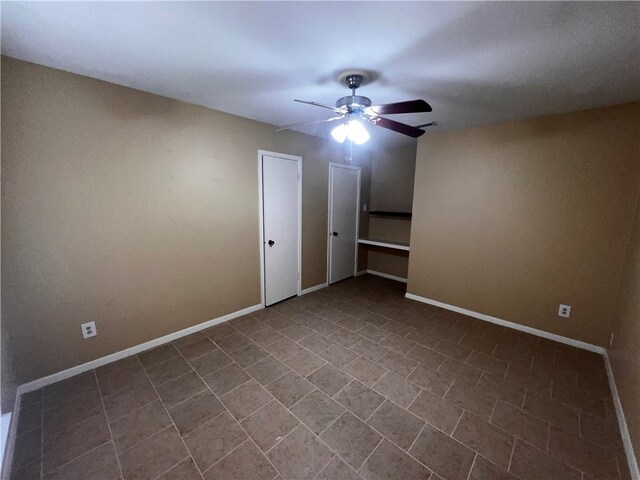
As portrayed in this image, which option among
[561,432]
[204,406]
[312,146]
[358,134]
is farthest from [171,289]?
[561,432]

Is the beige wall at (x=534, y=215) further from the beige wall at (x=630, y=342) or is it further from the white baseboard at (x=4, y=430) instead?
the white baseboard at (x=4, y=430)

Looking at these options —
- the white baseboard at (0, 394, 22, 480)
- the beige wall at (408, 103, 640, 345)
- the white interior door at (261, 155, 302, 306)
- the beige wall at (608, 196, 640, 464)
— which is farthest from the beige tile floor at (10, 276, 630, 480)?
the white interior door at (261, 155, 302, 306)

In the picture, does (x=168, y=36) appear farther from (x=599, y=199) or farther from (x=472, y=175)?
(x=599, y=199)

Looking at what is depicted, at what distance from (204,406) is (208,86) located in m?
2.50

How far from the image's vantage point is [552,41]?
1430 millimetres

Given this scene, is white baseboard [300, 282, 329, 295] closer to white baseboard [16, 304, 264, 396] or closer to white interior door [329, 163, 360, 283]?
white interior door [329, 163, 360, 283]

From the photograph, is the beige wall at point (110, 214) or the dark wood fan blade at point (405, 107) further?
the beige wall at point (110, 214)

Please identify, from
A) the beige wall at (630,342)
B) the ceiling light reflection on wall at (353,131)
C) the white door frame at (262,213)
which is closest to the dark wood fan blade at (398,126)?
the ceiling light reflection on wall at (353,131)

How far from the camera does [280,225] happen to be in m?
3.48

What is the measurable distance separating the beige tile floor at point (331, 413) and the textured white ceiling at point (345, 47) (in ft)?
7.72

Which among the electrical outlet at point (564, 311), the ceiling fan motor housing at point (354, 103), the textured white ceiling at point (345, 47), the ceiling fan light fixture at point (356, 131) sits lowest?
the electrical outlet at point (564, 311)

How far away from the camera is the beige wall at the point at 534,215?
2.38 metres

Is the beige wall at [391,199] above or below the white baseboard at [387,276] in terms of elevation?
A: above

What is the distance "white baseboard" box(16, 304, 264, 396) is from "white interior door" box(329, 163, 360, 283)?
1.86 metres
